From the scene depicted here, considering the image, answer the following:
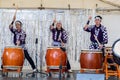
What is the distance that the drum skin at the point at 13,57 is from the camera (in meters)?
6.61

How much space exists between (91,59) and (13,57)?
1632 mm

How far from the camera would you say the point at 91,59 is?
6.23 metres

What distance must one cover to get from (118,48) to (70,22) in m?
5.50

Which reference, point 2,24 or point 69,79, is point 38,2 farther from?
point 69,79

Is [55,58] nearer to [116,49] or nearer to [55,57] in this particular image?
[55,57]

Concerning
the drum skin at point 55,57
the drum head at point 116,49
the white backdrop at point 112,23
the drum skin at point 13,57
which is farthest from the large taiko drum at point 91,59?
the drum head at point 116,49

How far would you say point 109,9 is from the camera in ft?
27.1

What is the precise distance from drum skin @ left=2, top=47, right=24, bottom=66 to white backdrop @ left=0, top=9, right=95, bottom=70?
1638 mm

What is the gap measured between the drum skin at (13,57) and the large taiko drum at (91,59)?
1336 millimetres

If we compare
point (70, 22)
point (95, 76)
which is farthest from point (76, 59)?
point (95, 76)

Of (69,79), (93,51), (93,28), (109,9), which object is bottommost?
(69,79)

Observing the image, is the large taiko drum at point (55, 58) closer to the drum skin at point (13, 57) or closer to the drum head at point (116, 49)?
the drum skin at point (13, 57)

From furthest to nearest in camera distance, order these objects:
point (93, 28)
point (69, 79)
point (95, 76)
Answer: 1. point (93, 28)
2. point (69, 79)
3. point (95, 76)

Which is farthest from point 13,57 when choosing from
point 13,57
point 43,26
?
point 43,26
